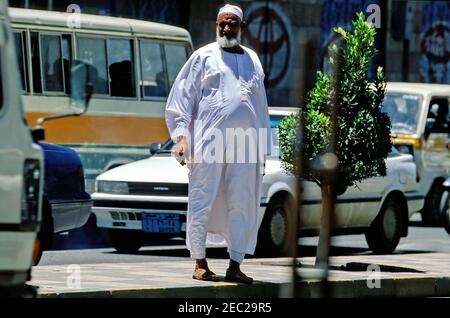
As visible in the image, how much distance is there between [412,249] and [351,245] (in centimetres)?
90

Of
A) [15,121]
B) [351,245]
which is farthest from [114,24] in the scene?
[15,121]

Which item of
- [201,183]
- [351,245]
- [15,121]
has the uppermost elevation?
[15,121]

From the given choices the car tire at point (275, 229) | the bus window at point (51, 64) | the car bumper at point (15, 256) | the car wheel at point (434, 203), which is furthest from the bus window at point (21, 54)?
the car bumper at point (15, 256)

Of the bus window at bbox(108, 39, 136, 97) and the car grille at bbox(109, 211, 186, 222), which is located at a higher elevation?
the bus window at bbox(108, 39, 136, 97)

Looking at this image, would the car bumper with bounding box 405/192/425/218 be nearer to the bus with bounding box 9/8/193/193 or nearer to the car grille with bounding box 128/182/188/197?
the car grille with bounding box 128/182/188/197

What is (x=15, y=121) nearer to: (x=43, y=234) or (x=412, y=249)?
(x=43, y=234)

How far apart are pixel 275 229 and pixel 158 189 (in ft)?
4.12

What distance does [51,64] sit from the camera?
18.6 meters

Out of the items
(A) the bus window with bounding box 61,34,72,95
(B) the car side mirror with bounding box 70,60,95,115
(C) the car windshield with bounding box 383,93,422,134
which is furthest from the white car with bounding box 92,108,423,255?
(B) the car side mirror with bounding box 70,60,95,115

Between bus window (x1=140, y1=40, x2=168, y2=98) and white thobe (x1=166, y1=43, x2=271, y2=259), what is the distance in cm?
963

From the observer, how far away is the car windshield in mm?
21141

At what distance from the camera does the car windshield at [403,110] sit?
2114cm

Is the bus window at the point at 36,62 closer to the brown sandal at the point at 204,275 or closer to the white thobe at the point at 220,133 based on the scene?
the white thobe at the point at 220,133
